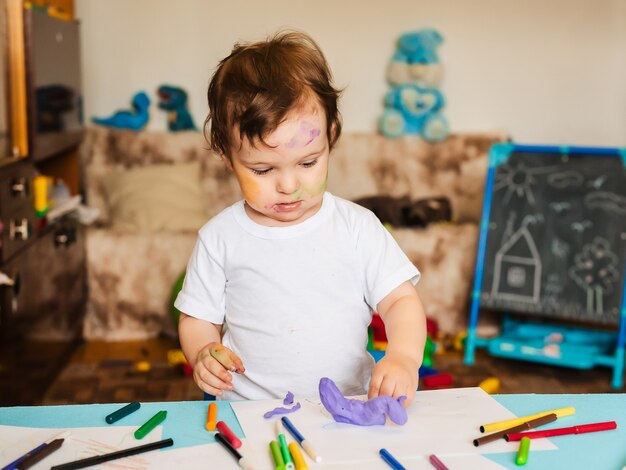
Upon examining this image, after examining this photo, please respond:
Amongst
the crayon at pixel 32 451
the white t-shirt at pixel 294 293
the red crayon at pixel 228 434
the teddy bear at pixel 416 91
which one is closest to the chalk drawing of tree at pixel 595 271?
the teddy bear at pixel 416 91

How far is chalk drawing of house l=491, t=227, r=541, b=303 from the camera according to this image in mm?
3172

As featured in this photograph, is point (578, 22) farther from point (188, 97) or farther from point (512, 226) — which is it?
point (188, 97)

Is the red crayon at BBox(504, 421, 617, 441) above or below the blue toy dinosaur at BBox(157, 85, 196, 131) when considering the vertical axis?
below

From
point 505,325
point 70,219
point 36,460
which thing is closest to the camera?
point 36,460

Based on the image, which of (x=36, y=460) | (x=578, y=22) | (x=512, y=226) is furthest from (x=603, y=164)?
(x=36, y=460)

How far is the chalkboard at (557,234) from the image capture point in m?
3.08

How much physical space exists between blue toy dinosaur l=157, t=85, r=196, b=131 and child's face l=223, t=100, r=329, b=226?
2632 millimetres

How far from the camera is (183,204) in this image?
11.5ft

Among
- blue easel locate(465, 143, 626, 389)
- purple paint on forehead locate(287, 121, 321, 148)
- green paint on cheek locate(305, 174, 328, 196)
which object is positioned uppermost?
purple paint on forehead locate(287, 121, 321, 148)

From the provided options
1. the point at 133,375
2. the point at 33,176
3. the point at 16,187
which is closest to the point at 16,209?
the point at 16,187

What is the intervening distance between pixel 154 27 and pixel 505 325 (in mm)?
2162

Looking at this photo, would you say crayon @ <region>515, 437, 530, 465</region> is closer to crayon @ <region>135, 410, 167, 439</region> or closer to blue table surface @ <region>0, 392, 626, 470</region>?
blue table surface @ <region>0, 392, 626, 470</region>

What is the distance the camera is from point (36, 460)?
859mm

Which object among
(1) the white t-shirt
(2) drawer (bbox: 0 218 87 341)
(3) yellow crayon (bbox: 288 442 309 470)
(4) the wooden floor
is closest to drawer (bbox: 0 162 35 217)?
(2) drawer (bbox: 0 218 87 341)
